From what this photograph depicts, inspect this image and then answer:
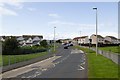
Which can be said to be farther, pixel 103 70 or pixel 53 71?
pixel 53 71

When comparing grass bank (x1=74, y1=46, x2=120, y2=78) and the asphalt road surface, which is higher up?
grass bank (x1=74, y1=46, x2=120, y2=78)

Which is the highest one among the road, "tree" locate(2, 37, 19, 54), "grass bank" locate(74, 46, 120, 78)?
"tree" locate(2, 37, 19, 54)

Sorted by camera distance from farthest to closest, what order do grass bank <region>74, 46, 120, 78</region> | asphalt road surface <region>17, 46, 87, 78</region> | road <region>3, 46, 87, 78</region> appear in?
road <region>3, 46, 87, 78</region>, asphalt road surface <region>17, 46, 87, 78</region>, grass bank <region>74, 46, 120, 78</region>

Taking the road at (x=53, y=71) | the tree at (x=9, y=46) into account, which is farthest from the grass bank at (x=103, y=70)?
the tree at (x=9, y=46)

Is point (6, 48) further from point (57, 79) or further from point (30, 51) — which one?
point (57, 79)

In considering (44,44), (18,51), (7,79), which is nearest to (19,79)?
(7,79)

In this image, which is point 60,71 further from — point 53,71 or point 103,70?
point 103,70

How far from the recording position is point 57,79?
19.0 meters

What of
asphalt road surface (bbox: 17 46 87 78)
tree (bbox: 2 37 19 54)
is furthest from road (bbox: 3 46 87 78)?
tree (bbox: 2 37 19 54)

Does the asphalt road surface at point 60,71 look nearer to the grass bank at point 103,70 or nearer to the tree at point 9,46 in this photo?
the grass bank at point 103,70

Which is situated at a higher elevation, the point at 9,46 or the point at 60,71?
the point at 9,46

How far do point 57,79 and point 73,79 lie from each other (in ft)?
3.31

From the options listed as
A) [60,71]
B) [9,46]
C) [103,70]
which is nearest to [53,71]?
[60,71]

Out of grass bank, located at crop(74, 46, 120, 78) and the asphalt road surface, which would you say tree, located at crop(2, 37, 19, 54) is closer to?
the asphalt road surface
